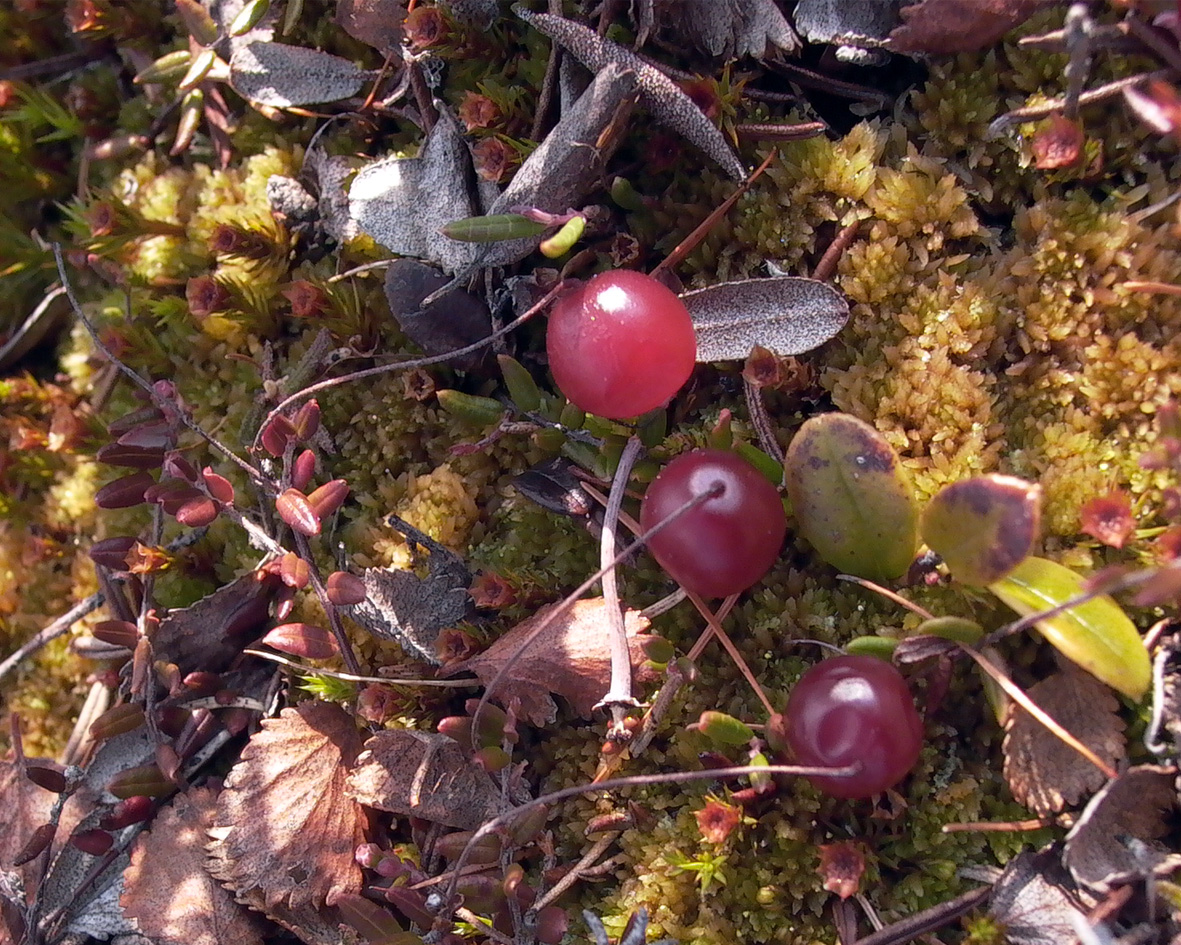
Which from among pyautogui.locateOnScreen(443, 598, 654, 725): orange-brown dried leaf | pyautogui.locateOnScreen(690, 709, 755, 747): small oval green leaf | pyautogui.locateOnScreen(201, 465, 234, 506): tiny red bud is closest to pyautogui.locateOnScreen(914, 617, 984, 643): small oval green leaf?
pyautogui.locateOnScreen(690, 709, 755, 747): small oval green leaf

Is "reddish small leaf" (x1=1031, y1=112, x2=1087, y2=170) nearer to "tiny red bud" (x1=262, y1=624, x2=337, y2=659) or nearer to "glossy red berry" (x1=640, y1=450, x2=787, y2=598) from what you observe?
"glossy red berry" (x1=640, y1=450, x2=787, y2=598)

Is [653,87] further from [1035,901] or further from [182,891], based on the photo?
[182,891]

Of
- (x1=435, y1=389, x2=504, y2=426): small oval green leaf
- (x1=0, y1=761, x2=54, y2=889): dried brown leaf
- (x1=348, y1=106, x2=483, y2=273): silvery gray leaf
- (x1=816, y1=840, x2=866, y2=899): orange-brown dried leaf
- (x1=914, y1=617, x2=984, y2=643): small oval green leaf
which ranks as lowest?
(x1=0, y1=761, x2=54, y2=889): dried brown leaf

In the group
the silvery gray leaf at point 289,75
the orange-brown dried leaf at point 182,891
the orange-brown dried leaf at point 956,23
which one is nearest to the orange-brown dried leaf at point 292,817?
the orange-brown dried leaf at point 182,891

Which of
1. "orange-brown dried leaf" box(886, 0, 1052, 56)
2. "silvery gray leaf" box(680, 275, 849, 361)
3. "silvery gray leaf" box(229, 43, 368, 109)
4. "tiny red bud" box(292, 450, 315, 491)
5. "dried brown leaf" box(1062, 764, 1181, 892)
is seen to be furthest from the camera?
"silvery gray leaf" box(229, 43, 368, 109)

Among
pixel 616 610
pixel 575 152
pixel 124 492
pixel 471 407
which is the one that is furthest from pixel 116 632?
pixel 575 152

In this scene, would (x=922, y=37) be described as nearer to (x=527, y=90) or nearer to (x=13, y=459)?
(x=527, y=90)
